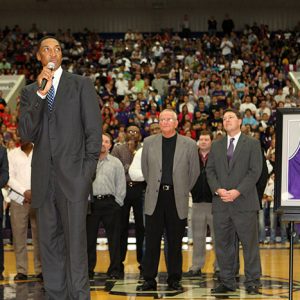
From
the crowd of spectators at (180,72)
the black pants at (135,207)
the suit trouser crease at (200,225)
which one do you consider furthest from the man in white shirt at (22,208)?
the crowd of spectators at (180,72)

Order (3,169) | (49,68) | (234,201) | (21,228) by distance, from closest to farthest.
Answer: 1. (49,68)
2. (234,201)
3. (3,169)
4. (21,228)

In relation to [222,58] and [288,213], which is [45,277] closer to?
[288,213]

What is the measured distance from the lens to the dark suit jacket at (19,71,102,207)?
19.4 ft

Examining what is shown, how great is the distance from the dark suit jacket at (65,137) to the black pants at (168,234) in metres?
3.70

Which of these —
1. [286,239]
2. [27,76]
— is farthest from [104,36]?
[286,239]

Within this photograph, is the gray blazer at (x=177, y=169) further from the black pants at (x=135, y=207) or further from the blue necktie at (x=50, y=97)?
the blue necktie at (x=50, y=97)

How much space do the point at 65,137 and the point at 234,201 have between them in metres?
3.75

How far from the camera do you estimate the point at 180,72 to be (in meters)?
26.3

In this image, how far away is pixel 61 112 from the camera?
6012 millimetres

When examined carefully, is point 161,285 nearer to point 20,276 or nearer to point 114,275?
point 114,275

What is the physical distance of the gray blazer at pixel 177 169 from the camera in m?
9.64

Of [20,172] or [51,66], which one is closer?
[51,66]

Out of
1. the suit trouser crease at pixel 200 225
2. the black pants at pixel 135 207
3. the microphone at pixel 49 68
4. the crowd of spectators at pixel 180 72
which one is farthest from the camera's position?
the crowd of spectators at pixel 180 72

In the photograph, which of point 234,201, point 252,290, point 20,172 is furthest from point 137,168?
point 252,290
